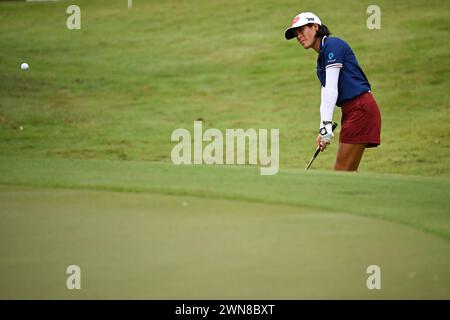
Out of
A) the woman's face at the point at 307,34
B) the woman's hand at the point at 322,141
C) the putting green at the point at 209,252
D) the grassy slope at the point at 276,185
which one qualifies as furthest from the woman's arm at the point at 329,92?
the putting green at the point at 209,252

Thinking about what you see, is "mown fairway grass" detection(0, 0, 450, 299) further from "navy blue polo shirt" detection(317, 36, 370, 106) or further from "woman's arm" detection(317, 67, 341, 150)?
"navy blue polo shirt" detection(317, 36, 370, 106)

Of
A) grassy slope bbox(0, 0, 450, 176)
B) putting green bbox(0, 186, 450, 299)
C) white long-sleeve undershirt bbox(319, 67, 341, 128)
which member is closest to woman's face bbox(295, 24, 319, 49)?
white long-sleeve undershirt bbox(319, 67, 341, 128)

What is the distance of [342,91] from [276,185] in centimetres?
110

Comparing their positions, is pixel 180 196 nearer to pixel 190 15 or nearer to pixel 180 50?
pixel 180 50

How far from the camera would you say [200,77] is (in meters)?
27.1

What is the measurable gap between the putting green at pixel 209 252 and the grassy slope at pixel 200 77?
1280 cm

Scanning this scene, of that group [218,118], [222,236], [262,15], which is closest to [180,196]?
[222,236]

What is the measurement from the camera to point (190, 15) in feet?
107

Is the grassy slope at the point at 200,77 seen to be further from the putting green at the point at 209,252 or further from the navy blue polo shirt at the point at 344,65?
the putting green at the point at 209,252

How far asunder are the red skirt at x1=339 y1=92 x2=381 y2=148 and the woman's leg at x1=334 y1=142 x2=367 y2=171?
8cm

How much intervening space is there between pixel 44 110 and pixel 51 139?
8.33 feet

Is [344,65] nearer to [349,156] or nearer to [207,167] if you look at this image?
[349,156]

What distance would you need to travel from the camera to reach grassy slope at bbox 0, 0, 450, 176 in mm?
21234

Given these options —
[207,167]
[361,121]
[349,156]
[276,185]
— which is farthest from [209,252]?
[207,167]
